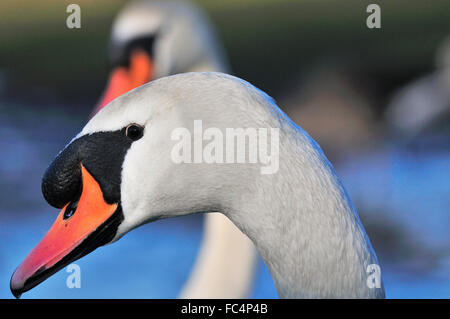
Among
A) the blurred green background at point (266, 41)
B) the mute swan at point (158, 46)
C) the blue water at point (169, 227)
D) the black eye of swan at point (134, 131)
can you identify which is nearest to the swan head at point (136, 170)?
the black eye of swan at point (134, 131)

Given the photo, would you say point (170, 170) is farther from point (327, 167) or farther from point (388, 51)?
point (388, 51)

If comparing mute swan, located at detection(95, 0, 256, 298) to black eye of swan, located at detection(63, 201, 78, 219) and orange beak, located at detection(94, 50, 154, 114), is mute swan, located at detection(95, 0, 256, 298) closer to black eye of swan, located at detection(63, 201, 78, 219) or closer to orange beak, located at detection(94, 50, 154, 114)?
orange beak, located at detection(94, 50, 154, 114)

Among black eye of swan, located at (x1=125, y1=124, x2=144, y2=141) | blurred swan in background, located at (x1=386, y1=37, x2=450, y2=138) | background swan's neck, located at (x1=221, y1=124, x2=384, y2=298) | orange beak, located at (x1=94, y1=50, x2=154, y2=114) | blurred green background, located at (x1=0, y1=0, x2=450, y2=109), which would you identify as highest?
blurred green background, located at (x1=0, y1=0, x2=450, y2=109)

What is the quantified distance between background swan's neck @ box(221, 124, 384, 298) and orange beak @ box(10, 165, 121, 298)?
263 mm

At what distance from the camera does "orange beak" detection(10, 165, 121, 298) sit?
1.31m

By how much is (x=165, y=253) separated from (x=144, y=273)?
0.41m

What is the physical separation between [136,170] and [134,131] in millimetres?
65

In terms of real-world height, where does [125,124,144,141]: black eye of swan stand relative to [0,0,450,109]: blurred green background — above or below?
below

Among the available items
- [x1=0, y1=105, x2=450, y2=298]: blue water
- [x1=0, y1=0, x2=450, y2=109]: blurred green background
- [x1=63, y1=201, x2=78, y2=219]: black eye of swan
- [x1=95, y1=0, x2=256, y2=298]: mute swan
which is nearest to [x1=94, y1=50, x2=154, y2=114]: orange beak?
[x1=95, y1=0, x2=256, y2=298]: mute swan

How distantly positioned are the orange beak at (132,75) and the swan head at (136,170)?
5.18 ft

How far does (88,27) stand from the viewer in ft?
24.5

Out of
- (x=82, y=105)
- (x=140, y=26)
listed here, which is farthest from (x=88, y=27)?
(x=140, y=26)

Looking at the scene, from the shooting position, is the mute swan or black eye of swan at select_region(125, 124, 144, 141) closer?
black eye of swan at select_region(125, 124, 144, 141)

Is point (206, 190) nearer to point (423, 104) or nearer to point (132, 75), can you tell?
point (132, 75)
